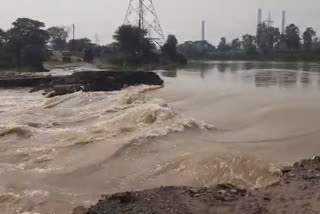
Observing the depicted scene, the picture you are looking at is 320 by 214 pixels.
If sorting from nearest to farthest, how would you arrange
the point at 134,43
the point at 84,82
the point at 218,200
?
1. the point at 218,200
2. the point at 84,82
3. the point at 134,43

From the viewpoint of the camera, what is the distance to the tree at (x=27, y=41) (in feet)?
124

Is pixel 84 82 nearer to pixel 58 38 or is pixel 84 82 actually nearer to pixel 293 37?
pixel 58 38

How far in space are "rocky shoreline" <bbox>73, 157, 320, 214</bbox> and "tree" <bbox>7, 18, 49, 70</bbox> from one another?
3334cm

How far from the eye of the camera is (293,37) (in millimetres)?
69000

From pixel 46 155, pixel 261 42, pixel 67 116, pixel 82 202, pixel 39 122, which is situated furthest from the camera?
pixel 261 42

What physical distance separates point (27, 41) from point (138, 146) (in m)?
34.5

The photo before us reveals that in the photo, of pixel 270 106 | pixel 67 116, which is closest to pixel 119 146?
pixel 67 116

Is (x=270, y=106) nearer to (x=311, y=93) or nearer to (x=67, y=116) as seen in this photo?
(x=311, y=93)

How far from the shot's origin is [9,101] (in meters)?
18.7

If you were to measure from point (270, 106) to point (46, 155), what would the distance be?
798 cm

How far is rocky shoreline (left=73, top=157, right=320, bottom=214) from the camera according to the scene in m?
5.50

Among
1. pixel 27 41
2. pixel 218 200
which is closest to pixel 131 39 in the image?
pixel 27 41

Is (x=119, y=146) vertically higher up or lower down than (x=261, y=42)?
lower down

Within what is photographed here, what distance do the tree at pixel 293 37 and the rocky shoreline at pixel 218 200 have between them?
66.0 m
